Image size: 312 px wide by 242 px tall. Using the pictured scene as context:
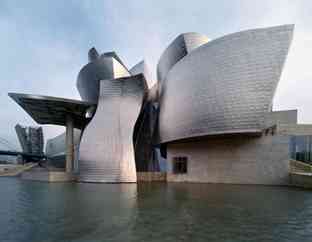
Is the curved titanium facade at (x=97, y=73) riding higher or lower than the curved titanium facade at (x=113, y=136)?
higher

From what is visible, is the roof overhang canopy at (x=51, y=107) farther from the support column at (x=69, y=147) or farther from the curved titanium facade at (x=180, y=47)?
the curved titanium facade at (x=180, y=47)

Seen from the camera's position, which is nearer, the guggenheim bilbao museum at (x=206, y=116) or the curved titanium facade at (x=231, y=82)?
the curved titanium facade at (x=231, y=82)

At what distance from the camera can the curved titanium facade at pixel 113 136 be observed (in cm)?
1914

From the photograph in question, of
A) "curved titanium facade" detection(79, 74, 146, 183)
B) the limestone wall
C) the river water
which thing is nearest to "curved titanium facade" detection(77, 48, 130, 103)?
"curved titanium facade" detection(79, 74, 146, 183)

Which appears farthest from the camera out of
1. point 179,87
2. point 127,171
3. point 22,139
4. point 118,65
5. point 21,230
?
point 22,139

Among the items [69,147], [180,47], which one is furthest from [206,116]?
[69,147]

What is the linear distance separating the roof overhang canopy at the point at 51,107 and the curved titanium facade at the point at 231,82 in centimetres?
1157

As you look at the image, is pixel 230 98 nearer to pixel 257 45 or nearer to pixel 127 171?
pixel 257 45

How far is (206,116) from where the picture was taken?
1894cm

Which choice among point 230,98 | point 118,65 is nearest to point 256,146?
point 230,98

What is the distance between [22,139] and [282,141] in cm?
6128

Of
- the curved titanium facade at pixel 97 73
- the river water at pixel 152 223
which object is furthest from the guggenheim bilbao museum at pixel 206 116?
the river water at pixel 152 223

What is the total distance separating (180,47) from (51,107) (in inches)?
654

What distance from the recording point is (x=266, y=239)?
482 centimetres
